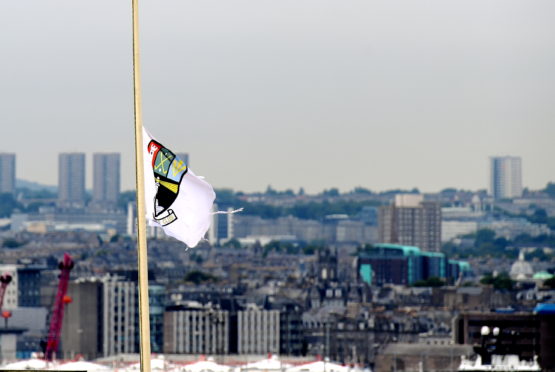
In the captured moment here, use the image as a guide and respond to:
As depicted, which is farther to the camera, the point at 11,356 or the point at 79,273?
the point at 79,273

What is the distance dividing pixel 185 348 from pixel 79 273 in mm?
40485

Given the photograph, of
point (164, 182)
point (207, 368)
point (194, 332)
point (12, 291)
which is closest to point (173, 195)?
point (164, 182)

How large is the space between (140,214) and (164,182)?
0.52 metres

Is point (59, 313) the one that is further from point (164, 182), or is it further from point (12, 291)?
point (164, 182)


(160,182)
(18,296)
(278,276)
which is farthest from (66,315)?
(160,182)

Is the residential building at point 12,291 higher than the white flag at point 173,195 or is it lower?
lower

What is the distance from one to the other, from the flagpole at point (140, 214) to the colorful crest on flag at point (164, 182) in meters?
0.42

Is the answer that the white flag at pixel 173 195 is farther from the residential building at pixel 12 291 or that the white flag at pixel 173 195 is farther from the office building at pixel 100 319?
the residential building at pixel 12 291

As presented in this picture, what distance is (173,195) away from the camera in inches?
531

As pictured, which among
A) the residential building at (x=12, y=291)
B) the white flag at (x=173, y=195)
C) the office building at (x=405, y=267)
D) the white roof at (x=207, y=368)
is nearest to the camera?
the white flag at (x=173, y=195)

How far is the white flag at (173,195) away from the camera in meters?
13.4

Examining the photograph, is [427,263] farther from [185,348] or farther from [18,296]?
[185,348]

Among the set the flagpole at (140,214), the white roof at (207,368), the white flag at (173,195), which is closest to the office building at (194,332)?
the white roof at (207,368)

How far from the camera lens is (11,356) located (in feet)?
336
